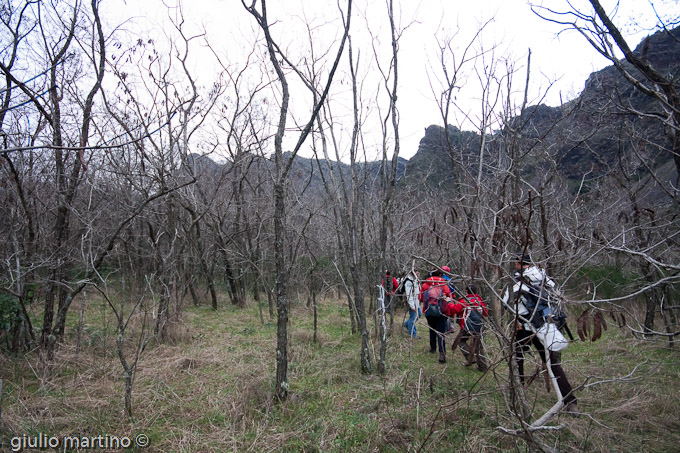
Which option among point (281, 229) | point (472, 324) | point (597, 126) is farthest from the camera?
point (597, 126)

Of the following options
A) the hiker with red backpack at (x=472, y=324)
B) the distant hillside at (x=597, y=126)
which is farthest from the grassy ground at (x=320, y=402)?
the distant hillside at (x=597, y=126)

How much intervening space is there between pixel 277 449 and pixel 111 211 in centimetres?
872

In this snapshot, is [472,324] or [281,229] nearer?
[472,324]

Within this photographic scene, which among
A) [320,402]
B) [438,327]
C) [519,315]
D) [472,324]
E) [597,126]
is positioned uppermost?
[597,126]

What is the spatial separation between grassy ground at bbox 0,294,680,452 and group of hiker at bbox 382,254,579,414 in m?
0.24

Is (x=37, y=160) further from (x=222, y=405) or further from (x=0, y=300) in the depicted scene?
(x=222, y=405)

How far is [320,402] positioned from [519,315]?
8.64 ft

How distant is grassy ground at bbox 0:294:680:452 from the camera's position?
3277mm

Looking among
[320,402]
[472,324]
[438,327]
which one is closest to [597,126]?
[438,327]

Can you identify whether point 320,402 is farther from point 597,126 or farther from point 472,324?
point 597,126

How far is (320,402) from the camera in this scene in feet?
13.6

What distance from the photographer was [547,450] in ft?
7.09

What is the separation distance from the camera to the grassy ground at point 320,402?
129 inches

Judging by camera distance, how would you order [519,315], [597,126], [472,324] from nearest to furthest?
1. [519,315]
2. [472,324]
3. [597,126]
